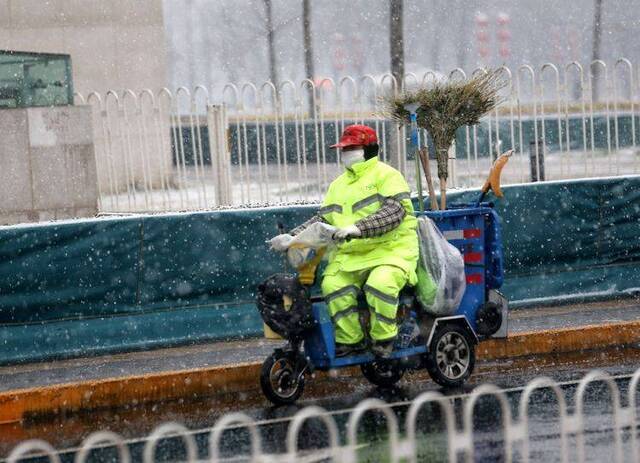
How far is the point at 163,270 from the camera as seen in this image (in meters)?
12.7

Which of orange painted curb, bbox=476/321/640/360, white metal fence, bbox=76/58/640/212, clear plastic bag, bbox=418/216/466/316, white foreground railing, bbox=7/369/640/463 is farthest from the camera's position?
white metal fence, bbox=76/58/640/212

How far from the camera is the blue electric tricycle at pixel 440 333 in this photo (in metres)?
9.92

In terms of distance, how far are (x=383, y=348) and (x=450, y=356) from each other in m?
0.77

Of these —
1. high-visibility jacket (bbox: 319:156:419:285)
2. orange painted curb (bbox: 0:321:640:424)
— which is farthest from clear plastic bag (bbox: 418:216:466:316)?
orange painted curb (bbox: 0:321:640:424)

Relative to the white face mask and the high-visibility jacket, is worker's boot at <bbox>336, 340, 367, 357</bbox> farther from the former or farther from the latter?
the white face mask

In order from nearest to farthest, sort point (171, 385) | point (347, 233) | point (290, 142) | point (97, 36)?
point (347, 233) < point (171, 385) < point (290, 142) < point (97, 36)

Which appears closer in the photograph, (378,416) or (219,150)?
(378,416)

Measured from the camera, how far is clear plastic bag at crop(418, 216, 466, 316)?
10195 millimetres

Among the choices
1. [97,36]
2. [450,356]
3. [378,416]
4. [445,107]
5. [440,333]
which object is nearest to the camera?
[378,416]

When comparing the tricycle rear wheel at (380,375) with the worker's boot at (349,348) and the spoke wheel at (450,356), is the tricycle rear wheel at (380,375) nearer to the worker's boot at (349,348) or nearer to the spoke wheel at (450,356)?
the spoke wheel at (450,356)

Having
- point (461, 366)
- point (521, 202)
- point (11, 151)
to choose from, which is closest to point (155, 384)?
point (461, 366)

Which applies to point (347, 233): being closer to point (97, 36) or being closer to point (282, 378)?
point (282, 378)

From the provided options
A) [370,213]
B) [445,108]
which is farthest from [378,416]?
[445,108]

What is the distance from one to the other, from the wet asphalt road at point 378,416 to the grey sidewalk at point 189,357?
A: 0.68 metres
